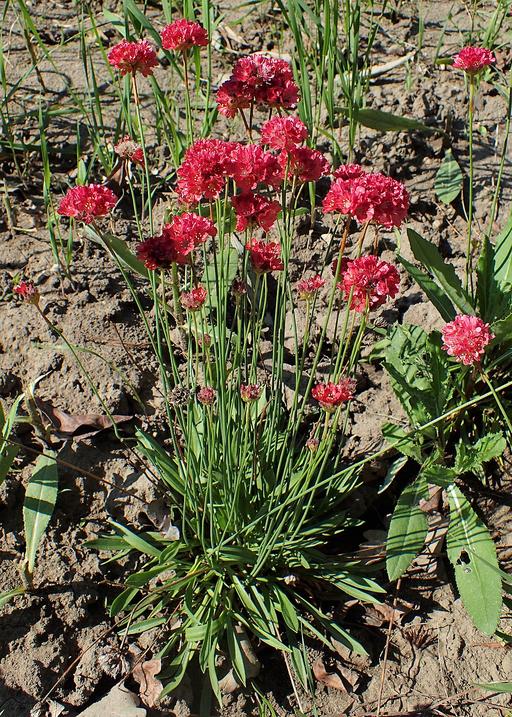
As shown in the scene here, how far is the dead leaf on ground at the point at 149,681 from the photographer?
6.53 feet

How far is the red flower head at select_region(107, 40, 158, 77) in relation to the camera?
1.92m

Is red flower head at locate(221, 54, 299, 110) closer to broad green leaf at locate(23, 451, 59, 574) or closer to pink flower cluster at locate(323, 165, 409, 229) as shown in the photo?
pink flower cluster at locate(323, 165, 409, 229)

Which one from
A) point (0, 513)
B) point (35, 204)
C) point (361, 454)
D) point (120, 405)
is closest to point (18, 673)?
point (0, 513)

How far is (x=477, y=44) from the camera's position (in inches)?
144

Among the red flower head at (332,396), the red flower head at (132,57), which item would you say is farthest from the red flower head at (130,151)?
the red flower head at (332,396)

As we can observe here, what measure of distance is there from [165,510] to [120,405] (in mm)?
412

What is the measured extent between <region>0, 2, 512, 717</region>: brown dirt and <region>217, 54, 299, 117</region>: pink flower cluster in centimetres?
77

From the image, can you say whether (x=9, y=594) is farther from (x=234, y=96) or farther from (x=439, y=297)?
(x=439, y=297)

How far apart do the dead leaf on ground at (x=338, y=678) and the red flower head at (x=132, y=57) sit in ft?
5.76

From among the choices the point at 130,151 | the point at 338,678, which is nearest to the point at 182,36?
the point at 130,151

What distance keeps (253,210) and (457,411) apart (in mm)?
788

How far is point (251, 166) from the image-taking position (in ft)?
5.61

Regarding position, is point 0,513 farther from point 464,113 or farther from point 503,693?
point 464,113

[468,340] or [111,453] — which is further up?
[468,340]
